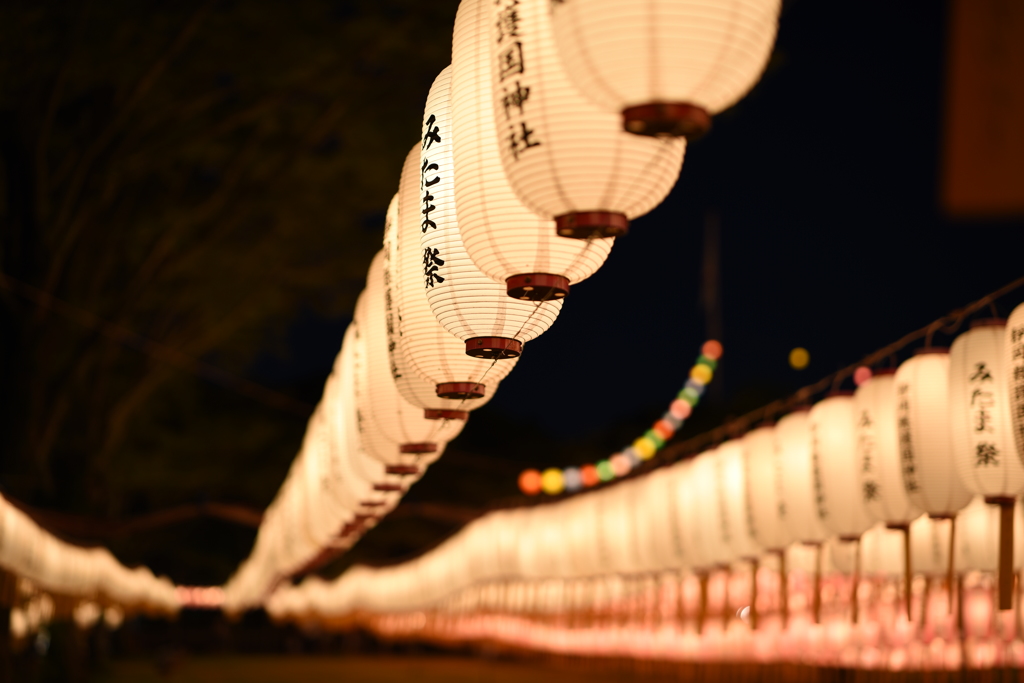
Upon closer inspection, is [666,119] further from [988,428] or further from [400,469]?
[400,469]

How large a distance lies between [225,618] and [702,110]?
159 ft

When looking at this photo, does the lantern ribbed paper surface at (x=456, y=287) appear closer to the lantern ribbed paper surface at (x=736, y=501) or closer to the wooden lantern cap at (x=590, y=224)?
the wooden lantern cap at (x=590, y=224)

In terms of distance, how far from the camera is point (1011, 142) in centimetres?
213

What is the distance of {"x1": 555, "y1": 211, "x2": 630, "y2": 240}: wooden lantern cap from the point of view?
309 centimetres

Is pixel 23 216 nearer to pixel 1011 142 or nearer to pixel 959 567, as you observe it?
pixel 959 567

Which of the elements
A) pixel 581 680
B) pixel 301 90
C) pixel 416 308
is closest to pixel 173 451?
pixel 581 680

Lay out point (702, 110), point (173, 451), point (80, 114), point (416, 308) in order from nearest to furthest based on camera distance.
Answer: point (702, 110), point (416, 308), point (80, 114), point (173, 451)

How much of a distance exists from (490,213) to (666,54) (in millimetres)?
994

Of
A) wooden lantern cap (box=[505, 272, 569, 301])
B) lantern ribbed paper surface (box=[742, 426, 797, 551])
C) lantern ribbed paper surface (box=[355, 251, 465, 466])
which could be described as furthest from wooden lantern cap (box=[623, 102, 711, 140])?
lantern ribbed paper surface (box=[742, 426, 797, 551])

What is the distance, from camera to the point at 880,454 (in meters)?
6.45

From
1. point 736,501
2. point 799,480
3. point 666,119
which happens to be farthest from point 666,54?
point 736,501

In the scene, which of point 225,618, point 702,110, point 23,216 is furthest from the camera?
point 225,618

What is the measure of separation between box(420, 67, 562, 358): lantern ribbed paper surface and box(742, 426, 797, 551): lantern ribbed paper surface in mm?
4186

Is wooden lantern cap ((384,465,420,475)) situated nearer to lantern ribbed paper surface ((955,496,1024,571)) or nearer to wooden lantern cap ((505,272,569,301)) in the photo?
wooden lantern cap ((505,272,569,301))
